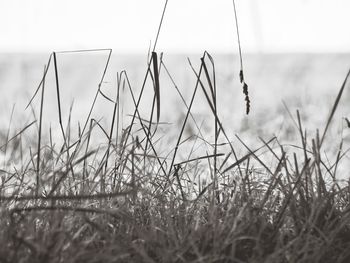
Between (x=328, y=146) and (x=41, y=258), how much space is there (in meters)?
1.37

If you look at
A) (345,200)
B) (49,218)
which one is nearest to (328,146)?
(345,200)

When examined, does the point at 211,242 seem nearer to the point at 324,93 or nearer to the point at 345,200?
the point at 345,200

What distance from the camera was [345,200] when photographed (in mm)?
937

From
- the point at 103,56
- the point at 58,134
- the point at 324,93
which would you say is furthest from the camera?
the point at 103,56

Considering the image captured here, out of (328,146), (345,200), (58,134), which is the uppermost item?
(58,134)

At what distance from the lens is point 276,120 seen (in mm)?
2332

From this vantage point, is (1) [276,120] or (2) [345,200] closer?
(2) [345,200]

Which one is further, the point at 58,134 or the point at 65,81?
the point at 65,81

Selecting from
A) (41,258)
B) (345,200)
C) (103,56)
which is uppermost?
(103,56)

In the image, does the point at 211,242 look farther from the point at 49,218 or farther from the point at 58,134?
the point at 58,134

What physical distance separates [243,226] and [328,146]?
44.5 inches

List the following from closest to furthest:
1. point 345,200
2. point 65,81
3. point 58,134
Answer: point 345,200, point 58,134, point 65,81

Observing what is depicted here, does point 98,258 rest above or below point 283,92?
below

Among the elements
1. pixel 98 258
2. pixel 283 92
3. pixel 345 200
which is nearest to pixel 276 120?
pixel 283 92
